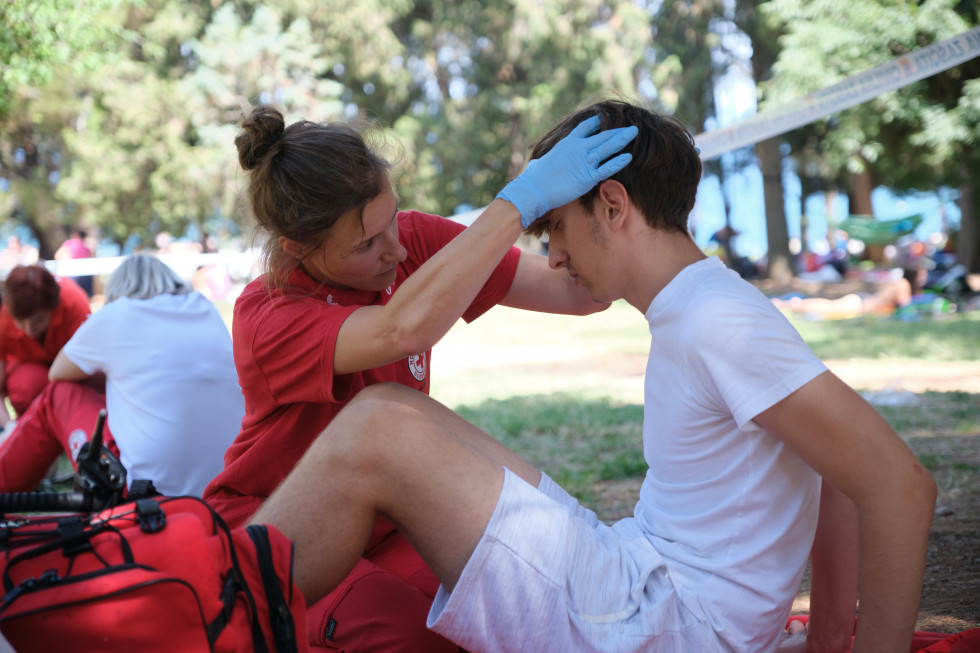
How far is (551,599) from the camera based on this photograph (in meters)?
1.67

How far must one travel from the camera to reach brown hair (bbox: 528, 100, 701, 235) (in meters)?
1.97

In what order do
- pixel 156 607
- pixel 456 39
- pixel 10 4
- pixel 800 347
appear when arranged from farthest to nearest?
pixel 456 39 < pixel 10 4 < pixel 800 347 < pixel 156 607

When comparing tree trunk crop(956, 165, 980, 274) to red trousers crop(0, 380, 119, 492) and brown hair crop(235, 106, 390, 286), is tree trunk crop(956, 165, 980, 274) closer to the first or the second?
red trousers crop(0, 380, 119, 492)

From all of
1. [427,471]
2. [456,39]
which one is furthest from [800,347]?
[456,39]

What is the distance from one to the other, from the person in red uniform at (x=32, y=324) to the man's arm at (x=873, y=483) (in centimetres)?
449

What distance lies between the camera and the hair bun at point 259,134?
225 centimetres

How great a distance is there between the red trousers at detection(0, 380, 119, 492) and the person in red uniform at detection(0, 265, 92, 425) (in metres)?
0.95

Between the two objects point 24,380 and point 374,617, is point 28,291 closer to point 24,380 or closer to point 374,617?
point 24,380

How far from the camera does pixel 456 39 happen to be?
2384 cm

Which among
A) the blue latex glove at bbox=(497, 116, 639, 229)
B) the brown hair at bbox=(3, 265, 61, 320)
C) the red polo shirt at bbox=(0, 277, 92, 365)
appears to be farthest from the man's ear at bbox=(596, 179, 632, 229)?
the red polo shirt at bbox=(0, 277, 92, 365)

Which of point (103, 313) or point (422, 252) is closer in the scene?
point (422, 252)

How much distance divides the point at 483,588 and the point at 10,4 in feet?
20.0

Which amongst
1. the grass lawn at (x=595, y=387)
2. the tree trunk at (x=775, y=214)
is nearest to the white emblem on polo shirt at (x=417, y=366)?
the grass lawn at (x=595, y=387)

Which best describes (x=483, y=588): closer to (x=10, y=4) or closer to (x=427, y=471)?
(x=427, y=471)
